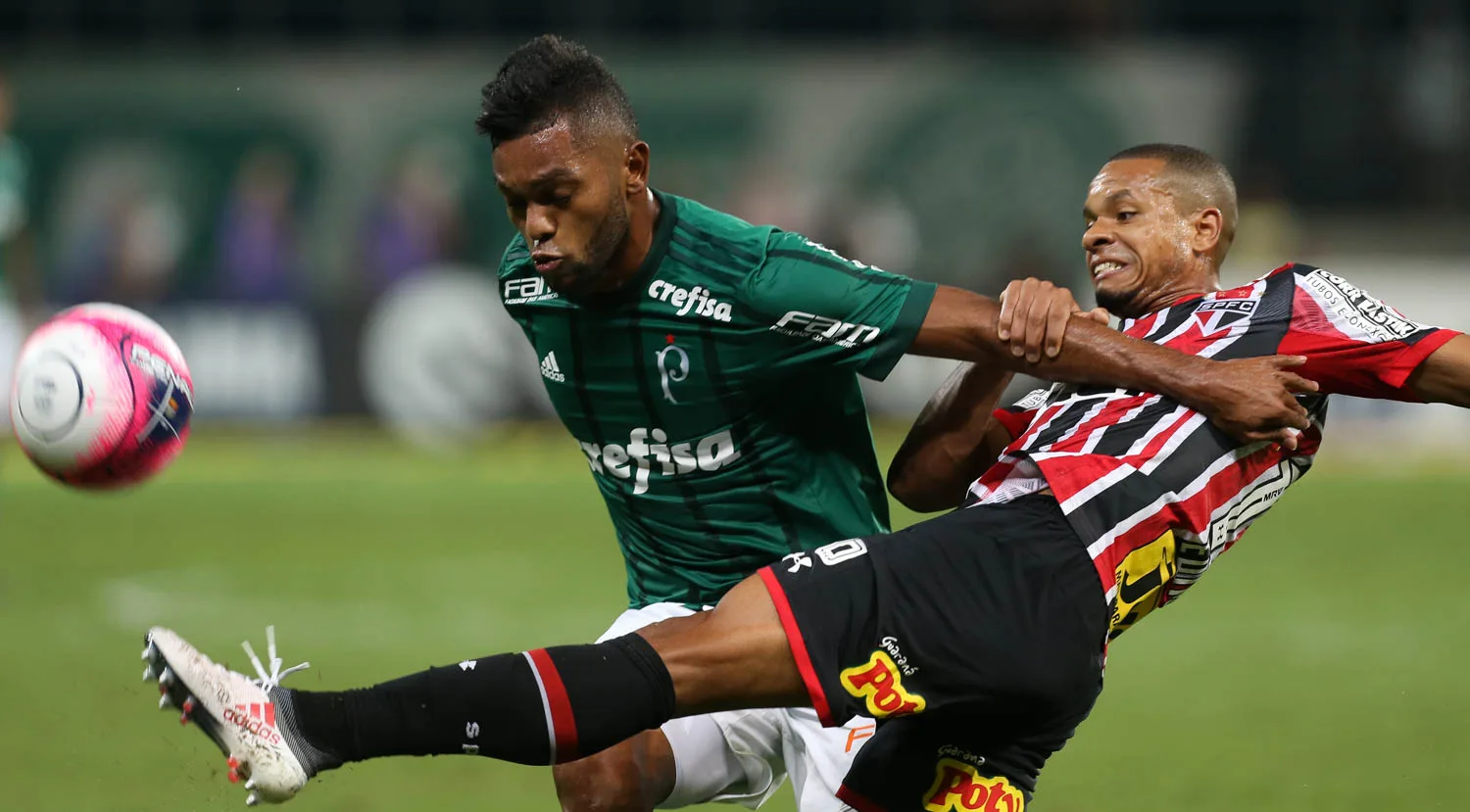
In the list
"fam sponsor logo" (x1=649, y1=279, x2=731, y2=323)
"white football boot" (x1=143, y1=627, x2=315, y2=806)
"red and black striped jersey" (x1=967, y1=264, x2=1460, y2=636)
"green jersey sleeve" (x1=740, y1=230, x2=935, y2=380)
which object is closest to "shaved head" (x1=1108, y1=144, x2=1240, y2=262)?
"red and black striped jersey" (x1=967, y1=264, x2=1460, y2=636)

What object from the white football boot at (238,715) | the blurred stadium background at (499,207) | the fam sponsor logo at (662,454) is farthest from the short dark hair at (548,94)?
the blurred stadium background at (499,207)

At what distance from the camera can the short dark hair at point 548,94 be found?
415 cm

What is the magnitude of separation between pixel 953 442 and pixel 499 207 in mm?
15233

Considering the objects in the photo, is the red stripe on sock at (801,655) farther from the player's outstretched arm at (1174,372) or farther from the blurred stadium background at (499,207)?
the blurred stadium background at (499,207)

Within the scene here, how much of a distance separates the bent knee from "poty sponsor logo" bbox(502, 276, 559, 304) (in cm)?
116

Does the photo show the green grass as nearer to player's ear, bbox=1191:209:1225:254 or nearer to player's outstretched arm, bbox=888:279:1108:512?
player's outstretched arm, bbox=888:279:1108:512

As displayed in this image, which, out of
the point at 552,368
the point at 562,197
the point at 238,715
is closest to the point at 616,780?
the point at 552,368

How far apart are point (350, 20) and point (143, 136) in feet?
10.9

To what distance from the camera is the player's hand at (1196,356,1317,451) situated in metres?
4.04

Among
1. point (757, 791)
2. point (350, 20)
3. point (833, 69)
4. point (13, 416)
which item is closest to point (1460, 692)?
point (757, 791)

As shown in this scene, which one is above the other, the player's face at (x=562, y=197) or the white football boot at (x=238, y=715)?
the player's face at (x=562, y=197)

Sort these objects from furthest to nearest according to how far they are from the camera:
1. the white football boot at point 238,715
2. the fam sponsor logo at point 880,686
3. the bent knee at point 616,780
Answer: the bent knee at point 616,780
the fam sponsor logo at point 880,686
the white football boot at point 238,715

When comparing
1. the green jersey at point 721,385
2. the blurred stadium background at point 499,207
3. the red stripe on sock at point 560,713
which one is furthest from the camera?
the blurred stadium background at point 499,207

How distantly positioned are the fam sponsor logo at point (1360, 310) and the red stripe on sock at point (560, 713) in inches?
80.7
